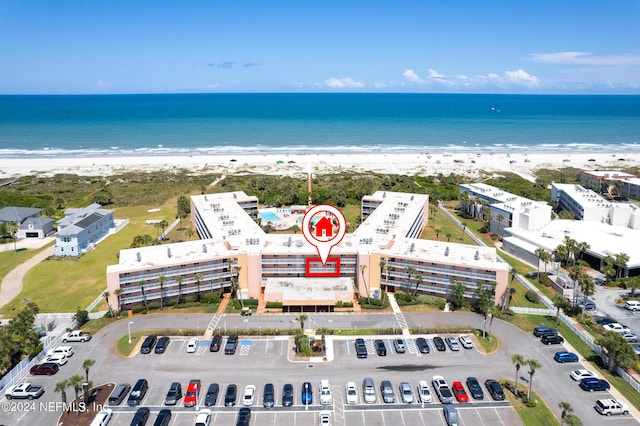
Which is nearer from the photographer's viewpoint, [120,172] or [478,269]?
[478,269]

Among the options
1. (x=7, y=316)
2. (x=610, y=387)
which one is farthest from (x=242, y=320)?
(x=610, y=387)

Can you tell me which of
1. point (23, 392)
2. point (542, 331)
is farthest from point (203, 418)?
point (542, 331)

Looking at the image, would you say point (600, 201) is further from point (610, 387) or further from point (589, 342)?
point (610, 387)

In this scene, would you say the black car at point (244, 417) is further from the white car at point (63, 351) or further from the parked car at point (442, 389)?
the white car at point (63, 351)

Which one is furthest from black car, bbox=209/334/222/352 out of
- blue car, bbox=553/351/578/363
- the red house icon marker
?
blue car, bbox=553/351/578/363

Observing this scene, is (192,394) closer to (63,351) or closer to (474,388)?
(63,351)

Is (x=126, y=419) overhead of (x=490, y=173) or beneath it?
beneath

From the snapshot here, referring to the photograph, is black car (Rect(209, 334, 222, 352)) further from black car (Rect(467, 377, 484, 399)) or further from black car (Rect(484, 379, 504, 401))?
black car (Rect(484, 379, 504, 401))
